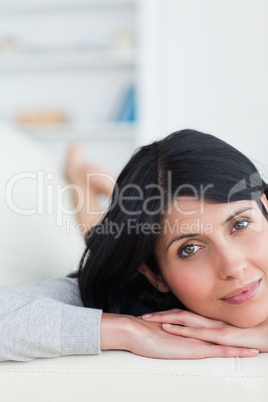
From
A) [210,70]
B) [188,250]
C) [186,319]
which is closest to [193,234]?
[188,250]

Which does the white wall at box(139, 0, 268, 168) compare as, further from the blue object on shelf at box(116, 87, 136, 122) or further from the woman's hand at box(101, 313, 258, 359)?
the woman's hand at box(101, 313, 258, 359)

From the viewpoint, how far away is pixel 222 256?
3.14 ft

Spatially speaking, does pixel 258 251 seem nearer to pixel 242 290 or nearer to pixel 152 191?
pixel 242 290

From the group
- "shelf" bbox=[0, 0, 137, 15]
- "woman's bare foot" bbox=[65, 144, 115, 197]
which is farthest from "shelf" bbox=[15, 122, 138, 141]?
"woman's bare foot" bbox=[65, 144, 115, 197]

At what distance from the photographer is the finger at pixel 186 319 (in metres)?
0.99

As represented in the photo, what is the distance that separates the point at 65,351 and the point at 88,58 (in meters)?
3.23

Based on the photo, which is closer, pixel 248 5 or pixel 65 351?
pixel 65 351

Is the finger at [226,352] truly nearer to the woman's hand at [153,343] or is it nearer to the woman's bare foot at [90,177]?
→ the woman's hand at [153,343]

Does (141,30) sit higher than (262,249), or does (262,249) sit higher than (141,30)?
(141,30)

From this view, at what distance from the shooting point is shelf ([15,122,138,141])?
3873mm

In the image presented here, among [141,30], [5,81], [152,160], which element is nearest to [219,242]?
[152,160]

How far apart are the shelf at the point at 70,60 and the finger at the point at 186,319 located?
302 cm

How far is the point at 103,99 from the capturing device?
402cm

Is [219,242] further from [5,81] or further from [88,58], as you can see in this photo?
[5,81]
